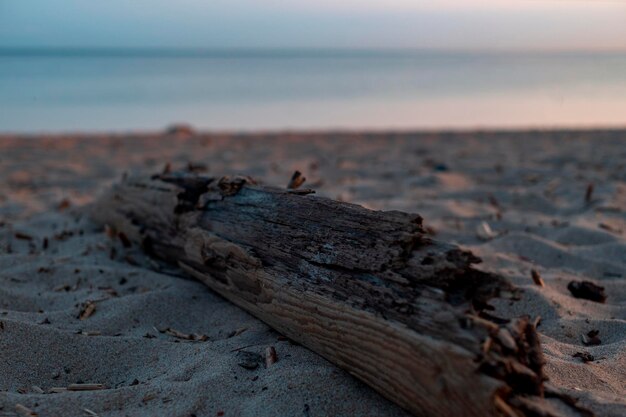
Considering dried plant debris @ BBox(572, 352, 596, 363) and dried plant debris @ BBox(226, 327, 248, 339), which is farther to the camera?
dried plant debris @ BBox(226, 327, 248, 339)

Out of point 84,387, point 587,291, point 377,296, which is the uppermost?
point 377,296

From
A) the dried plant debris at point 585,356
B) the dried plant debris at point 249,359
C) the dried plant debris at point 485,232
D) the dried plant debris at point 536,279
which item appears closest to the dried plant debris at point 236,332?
the dried plant debris at point 249,359

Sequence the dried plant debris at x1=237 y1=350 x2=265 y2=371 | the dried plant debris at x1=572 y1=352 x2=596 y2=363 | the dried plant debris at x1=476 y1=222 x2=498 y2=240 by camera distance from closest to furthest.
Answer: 1. the dried plant debris at x1=237 y1=350 x2=265 y2=371
2. the dried plant debris at x1=572 y1=352 x2=596 y2=363
3. the dried plant debris at x1=476 y1=222 x2=498 y2=240

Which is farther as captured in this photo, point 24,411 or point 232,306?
point 232,306

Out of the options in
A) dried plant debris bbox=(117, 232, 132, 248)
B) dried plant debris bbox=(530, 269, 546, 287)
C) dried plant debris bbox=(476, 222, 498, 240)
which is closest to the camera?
dried plant debris bbox=(530, 269, 546, 287)

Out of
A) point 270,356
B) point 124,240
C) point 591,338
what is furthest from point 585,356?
point 124,240

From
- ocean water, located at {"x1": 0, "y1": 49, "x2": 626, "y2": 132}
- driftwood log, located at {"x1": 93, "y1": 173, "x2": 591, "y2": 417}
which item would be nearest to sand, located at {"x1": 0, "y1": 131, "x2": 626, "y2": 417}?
driftwood log, located at {"x1": 93, "y1": 173, "x2": 591, "y2": 417}

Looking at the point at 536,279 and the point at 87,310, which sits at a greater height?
the point at 536,279

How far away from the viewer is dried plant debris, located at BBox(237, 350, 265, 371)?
7.63 ft

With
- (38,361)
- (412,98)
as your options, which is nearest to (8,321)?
(38,361)

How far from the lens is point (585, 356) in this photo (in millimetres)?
2516

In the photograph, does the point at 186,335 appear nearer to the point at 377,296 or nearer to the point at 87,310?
the point at 87,310

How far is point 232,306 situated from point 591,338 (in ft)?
5.29

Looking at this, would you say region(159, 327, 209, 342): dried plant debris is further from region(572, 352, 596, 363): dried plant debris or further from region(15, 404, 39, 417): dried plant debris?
region(572, 352, 596, 363): dried plant debris
